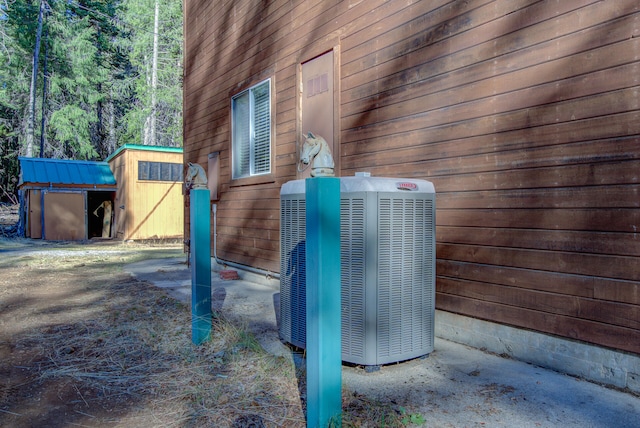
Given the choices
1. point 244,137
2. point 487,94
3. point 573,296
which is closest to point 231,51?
point 244,137

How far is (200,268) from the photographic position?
347 centimetres

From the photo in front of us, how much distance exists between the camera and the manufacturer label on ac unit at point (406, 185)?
2807 millimetres

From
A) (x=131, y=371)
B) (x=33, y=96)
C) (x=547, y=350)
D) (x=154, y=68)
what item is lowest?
(x=131, y=371)

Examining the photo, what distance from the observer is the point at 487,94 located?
10.4 ft

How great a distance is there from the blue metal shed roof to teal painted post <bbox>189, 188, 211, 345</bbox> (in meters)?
14.9

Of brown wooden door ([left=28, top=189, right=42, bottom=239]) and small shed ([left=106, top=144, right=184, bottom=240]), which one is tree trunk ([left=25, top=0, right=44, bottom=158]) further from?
small shed ([left=106, top=144, right=184, bottom=240])

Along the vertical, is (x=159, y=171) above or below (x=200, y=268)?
above

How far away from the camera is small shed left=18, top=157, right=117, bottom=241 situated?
15.5m

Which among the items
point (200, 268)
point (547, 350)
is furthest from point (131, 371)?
point (547, 350)

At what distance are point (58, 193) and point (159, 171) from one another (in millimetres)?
3690

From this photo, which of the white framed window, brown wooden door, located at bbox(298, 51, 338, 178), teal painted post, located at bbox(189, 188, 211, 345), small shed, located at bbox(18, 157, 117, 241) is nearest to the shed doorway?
small shed, located at bbox(18, 157, 117, 241)

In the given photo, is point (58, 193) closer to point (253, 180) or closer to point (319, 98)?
point (253, 180)

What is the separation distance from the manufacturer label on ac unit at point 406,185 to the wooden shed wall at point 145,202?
1458cm

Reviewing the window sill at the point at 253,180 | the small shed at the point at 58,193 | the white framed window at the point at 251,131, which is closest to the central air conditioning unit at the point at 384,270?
the window sill at the point at 253,180
